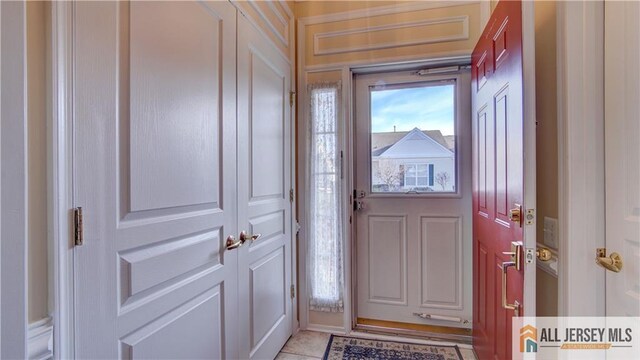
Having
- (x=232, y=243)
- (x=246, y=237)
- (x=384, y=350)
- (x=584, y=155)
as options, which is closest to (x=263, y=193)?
(x=246, y=237)

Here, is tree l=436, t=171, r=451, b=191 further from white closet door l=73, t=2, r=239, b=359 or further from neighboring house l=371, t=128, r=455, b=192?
white closet door l=73, t=2, r=239, b=359

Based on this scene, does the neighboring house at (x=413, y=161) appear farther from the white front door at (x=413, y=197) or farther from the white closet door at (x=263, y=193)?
the white closet door at (x=263, y=193)

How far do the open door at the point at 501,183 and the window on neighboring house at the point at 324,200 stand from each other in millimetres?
929

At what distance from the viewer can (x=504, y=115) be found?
133 cm

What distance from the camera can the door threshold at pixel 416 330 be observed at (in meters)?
2.15

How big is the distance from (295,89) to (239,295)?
1523 mm

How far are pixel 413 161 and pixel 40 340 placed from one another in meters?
2.16

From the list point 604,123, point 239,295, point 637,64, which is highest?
point 637,64

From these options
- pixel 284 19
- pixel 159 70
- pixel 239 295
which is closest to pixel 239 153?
pixel 159 70

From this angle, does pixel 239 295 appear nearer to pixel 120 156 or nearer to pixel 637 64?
pixel 120 156

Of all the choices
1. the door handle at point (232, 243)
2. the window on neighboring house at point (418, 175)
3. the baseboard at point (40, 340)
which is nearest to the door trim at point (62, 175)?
the baseboard at point (40, 340)

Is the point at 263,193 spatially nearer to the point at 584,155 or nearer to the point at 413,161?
the point at 413,161

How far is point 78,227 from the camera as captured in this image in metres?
0.75

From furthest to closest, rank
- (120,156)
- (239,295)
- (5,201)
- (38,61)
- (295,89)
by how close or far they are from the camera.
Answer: (295,89) → (239,295) → (120,156) → (38,61) → (5,201)
